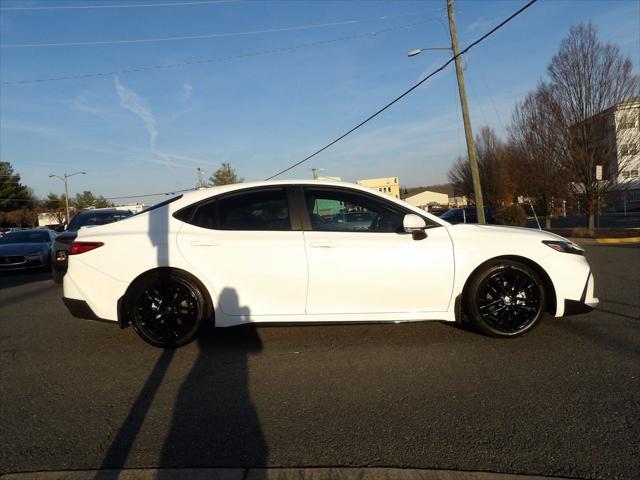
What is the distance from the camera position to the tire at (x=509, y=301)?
14.4 feet

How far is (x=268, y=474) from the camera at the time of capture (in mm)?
2420

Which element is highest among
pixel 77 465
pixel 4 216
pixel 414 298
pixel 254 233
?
pixel 4 216

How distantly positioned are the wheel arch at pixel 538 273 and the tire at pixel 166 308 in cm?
238

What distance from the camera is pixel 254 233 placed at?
173 inches

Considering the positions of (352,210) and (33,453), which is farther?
(352,210)

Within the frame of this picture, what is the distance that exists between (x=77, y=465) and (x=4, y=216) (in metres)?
71.5

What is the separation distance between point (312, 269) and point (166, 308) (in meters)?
1.42

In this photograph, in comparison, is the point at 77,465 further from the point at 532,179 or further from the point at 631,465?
the point at 532,179

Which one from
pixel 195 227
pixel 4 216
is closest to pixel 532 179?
pixel 195 227

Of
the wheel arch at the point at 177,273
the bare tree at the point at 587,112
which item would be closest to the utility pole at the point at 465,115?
the bare tree at the point at 587,112

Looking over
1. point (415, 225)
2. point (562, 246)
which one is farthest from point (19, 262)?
point (562, 246)

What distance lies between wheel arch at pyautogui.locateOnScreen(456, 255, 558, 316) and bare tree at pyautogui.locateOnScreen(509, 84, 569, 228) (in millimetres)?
16152

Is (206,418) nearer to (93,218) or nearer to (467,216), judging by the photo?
(93,218)

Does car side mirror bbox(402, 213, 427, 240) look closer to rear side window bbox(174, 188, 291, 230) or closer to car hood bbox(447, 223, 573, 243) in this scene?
car hood bbox(447, 223, 573, 243)
